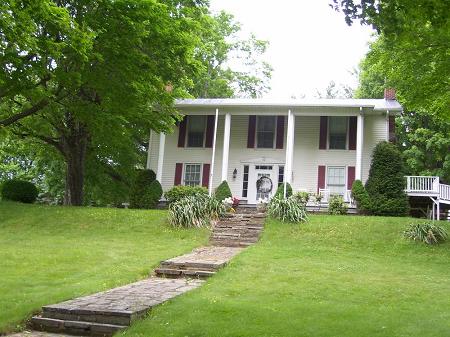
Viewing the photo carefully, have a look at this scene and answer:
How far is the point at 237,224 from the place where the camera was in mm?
18312

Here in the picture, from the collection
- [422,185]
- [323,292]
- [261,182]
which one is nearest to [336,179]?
[261,182]

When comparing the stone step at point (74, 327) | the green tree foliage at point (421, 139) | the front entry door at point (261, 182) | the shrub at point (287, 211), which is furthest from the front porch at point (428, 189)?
the stone step at point (74, 327)

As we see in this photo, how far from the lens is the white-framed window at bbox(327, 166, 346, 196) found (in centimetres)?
2412

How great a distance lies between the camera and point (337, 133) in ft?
81.3

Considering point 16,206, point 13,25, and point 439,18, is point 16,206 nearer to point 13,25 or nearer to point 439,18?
point 13,25

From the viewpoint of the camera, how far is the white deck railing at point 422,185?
21734 millimetres

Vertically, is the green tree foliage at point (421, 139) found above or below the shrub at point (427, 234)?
above

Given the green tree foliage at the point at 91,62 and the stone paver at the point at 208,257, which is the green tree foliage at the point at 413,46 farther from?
the stone paver at the point at 208,257

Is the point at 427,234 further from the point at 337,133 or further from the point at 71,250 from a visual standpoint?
the point at 71,250

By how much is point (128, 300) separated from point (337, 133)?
18.2 metres

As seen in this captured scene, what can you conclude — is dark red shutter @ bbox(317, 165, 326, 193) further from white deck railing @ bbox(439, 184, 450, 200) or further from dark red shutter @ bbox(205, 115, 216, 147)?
dark red shutter @ bbox(205, 115, 216, 147)

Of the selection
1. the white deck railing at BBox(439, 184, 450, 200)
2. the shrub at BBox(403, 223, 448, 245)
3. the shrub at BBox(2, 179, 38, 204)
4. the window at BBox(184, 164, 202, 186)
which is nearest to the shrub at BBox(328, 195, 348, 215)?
the white deck railing at BBox(439, 184, 450, 200)

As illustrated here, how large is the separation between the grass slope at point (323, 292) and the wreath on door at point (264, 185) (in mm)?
7798

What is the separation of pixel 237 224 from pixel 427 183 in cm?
915
